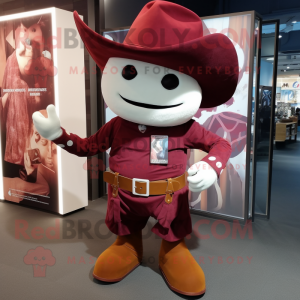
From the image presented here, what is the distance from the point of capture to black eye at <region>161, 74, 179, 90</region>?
1.56 meters

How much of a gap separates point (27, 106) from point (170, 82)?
5.58 feet

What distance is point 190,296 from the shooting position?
1700 millimetres

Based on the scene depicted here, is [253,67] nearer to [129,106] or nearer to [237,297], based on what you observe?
[129,106]

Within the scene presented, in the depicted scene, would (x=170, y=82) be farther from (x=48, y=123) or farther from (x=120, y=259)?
(x=120, y=259)

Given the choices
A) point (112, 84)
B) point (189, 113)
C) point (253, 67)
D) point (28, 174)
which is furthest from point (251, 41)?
point (28, 174)

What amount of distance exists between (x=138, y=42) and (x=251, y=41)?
1244 mm

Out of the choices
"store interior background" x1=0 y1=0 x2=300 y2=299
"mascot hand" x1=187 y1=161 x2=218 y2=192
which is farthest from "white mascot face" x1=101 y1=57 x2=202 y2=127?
"store interior background" x1=0 y1=0 x2=300 y2=299

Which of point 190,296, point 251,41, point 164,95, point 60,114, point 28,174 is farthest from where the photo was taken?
point 28,174

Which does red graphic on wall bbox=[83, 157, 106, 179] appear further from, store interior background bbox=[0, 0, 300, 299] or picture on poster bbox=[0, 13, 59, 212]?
picture on poster bbox=[0, 13, 59, 212]

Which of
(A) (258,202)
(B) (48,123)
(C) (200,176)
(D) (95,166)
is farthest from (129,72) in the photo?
(A) (258,202)

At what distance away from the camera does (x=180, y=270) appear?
1.75 metres

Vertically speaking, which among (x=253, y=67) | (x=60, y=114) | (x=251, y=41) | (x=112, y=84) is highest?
(x=251, y=41)

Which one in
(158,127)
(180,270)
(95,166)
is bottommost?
(180,270)

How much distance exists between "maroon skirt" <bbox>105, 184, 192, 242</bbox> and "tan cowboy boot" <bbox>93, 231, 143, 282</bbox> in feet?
0.39
